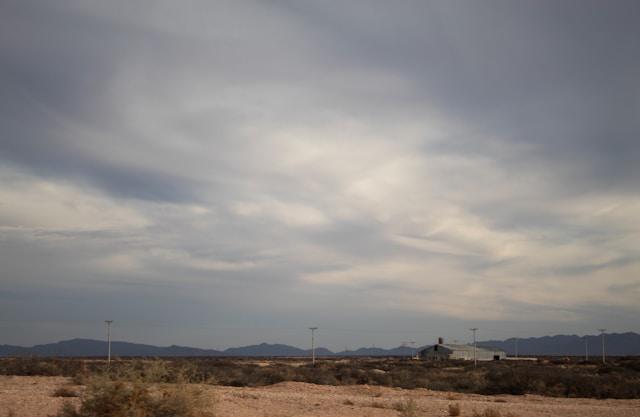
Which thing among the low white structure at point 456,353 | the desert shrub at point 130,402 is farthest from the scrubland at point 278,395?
the low white structure at point 456,353

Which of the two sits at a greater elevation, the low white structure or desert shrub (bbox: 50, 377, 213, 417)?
desert shrub (bbox: 50, 377, 213, 417)

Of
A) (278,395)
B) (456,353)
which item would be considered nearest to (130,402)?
(278,395)

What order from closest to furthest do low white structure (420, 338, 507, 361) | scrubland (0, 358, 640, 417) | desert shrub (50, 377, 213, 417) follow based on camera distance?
desert shrub (50, 377, 213, 417) → scrubland (0, 358, 640, 417) → low white structure (420, 338, 507, 361)

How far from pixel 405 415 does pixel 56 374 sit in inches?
1429

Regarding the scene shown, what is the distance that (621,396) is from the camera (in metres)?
38.8

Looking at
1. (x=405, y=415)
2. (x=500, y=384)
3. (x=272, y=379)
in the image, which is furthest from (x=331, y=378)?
(x=405, y=415)

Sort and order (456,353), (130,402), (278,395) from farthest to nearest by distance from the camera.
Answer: (456,353)
(278,395)
(130,402)

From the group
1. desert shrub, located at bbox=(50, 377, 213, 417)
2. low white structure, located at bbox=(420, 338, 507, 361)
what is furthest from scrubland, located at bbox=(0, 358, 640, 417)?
low white structure, located at bbox=(420, 338, 507, 361)

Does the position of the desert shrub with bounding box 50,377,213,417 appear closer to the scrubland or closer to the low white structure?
the scrubland

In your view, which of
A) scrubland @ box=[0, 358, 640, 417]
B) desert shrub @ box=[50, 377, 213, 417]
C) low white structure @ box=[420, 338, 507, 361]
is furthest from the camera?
low white structure @ box=[420, 338, 507, 361]

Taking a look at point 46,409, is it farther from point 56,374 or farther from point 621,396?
point 621,396

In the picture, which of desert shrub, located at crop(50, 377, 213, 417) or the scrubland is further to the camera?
the scrubland

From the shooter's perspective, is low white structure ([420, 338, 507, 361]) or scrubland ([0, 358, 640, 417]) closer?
scrubland ([0, 358, 640, 417])

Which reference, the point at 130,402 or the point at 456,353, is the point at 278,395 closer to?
the point at 130,402
